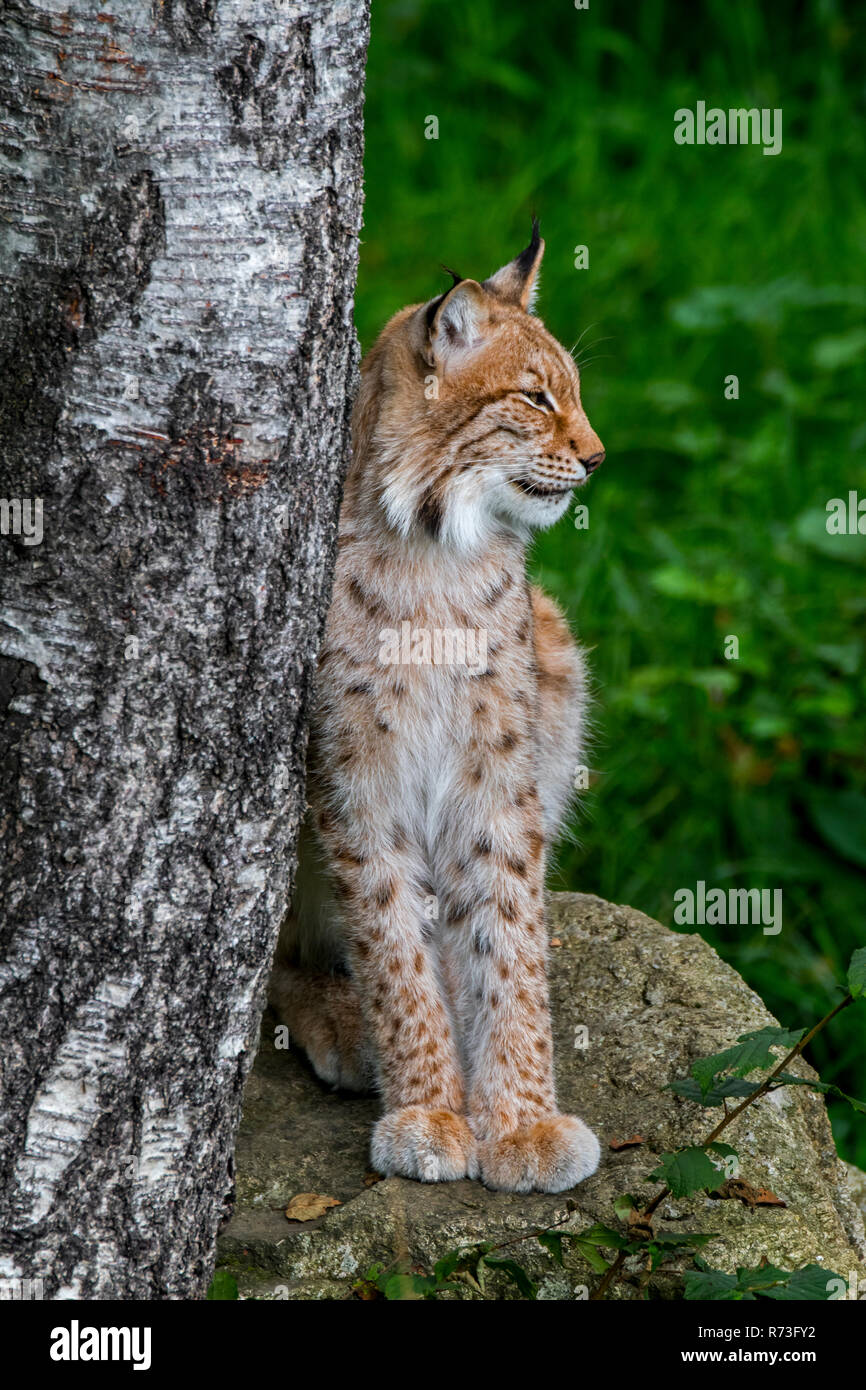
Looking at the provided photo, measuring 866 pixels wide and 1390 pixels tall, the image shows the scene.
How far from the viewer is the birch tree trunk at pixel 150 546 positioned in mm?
2086

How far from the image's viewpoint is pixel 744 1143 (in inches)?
118

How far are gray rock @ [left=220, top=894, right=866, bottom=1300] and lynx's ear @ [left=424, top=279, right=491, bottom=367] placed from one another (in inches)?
57.9

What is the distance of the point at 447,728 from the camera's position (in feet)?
10.2

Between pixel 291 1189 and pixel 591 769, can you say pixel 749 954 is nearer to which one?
pixel 591 769

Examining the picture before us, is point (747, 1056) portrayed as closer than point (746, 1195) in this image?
Yes

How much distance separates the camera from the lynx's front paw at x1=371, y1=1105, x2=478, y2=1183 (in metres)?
2.97

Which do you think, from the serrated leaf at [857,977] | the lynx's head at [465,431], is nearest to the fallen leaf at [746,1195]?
the serrated leaf at [857,977]

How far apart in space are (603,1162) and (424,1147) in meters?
0.35

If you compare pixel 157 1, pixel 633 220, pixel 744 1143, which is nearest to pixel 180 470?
pixel 157 1

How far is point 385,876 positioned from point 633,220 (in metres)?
4.57

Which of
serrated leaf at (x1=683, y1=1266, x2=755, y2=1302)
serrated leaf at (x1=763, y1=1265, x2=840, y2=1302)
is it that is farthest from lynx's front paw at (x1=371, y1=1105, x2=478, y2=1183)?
serrated leaf at (x1=763, y1=1265, x2=840, y2=1302)

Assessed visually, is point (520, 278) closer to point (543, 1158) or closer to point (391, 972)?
point (391, 972)

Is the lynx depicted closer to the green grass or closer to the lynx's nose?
the lynx's nose

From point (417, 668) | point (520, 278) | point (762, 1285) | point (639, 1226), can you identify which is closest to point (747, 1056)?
point (762, 1285)
